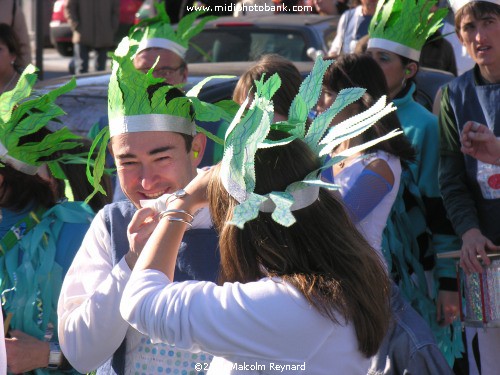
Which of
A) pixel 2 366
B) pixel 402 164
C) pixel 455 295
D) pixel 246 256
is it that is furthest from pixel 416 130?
pixel 2 366

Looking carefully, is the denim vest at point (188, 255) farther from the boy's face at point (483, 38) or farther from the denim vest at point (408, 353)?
the boy's face at point (483, 38)

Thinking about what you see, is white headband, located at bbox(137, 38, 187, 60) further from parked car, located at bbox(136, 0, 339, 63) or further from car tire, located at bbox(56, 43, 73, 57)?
car tire, located at bbox(56, 43, 73, 57)

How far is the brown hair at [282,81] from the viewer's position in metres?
3.84

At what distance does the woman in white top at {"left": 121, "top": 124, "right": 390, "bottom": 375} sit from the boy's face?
2.02m

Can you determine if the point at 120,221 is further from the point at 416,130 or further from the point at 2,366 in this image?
the point at 416,130

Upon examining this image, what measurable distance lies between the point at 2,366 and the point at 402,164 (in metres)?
2.46

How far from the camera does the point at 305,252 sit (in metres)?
2.25

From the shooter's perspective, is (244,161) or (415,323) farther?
(415,323)

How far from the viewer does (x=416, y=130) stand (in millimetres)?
4488

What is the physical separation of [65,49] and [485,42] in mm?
11069

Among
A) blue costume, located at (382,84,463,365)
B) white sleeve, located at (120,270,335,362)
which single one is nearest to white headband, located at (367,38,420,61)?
blue costume, located at (382,84,463,365)

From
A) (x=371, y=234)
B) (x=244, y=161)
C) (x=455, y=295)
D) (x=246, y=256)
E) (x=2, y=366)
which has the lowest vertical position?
(x=455, y=295)

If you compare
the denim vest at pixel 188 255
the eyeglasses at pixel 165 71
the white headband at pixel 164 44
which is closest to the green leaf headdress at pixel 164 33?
the white headband at pixel 164 44

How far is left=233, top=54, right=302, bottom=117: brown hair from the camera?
384 centimetres
